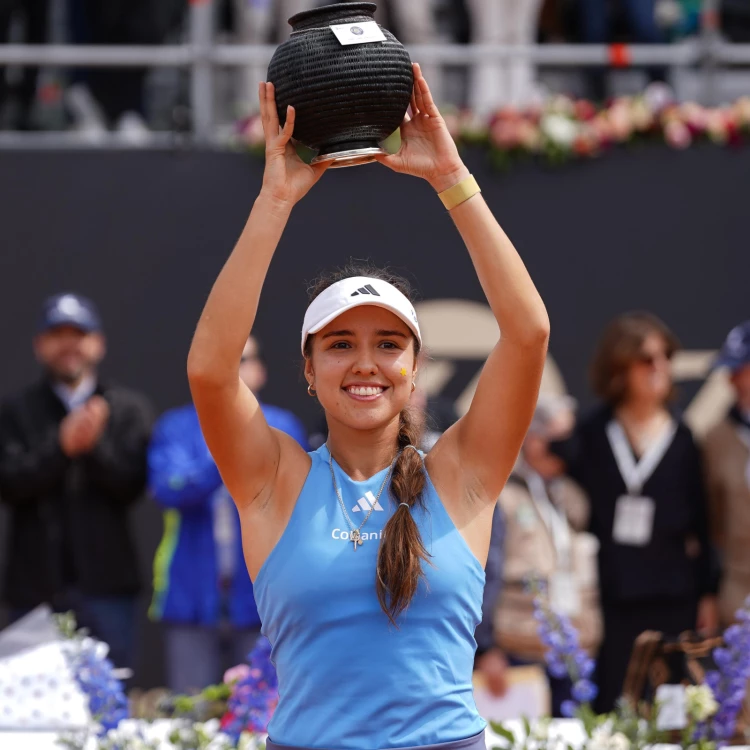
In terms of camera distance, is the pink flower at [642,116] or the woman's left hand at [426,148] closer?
the woman's left hand at [426,148]

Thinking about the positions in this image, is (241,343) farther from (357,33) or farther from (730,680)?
(730,680)

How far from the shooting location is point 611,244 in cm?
624

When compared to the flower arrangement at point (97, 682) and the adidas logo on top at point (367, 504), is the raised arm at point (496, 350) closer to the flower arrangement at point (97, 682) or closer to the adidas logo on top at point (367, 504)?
the adidas logo on top at point (367, 504)

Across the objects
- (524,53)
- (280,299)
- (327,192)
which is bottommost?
(280,299)

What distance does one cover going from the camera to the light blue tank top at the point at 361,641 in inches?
84.4

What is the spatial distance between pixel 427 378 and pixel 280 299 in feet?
2.53

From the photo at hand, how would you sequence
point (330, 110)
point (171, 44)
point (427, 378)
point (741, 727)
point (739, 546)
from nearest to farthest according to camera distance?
point (330, 110) → point (741, 727) → point (739, 546) → point (427, 378) → point (171, 44)

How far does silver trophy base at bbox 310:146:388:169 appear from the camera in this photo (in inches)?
91.0

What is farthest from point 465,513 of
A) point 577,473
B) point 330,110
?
point 577,473

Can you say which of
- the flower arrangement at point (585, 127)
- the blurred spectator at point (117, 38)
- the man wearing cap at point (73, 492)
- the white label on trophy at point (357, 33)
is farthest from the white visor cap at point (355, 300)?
the blurred spectator at point (117, 38)

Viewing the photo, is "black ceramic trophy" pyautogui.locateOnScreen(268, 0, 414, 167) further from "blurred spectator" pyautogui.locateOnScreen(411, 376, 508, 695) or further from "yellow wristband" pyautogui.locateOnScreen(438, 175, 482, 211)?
"blurred spectator" pyautogui.locateOnScreen(411, 376, 508, 695)

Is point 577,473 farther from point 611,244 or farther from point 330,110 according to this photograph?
point 330,110

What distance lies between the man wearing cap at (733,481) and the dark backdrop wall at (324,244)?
3.64ft

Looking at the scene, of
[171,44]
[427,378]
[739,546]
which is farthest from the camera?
[171,44]
